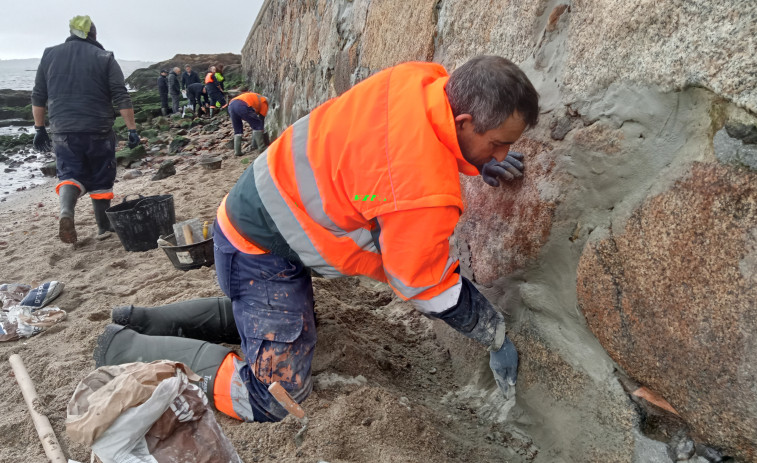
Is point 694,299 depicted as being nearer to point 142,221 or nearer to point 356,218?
point 356,218

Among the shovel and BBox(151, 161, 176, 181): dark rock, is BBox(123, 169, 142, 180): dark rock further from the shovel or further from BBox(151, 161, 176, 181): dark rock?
the shovel

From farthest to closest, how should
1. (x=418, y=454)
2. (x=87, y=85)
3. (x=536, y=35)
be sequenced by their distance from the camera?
(x=87, y=85) < (x=536, y=35) < (x=418, y=454)

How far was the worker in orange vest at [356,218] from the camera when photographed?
131cm

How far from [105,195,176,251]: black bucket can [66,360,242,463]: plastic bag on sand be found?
257 centimetres

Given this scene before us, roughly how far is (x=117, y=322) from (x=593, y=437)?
1865 mm

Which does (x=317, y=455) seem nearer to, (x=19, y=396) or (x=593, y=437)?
(x=593, y=437)

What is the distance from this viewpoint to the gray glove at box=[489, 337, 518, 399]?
167 cm

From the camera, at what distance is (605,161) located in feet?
4.49

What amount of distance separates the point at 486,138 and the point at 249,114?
18.7 ft

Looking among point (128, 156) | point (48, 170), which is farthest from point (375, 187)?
point (48, 170)

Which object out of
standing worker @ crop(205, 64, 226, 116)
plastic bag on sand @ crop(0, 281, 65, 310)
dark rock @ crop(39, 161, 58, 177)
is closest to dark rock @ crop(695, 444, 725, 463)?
plastic bag on sand @ crop(0, 281, 65, 310)

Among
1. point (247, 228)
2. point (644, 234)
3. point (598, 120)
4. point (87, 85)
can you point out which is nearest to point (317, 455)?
point (247, 228)

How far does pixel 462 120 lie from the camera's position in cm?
133

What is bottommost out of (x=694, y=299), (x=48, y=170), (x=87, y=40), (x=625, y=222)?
(x=48, y=170)
